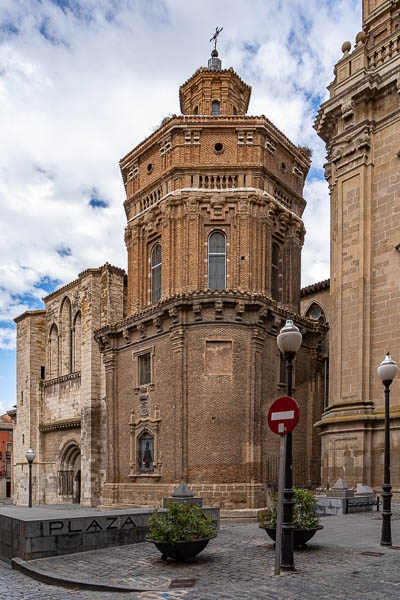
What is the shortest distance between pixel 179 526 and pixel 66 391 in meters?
30.1

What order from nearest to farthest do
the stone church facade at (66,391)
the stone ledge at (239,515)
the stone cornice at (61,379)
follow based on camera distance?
the stone ledge at (239,515) < the stone church facade at (66,391) < the stone cornice at (61,379)

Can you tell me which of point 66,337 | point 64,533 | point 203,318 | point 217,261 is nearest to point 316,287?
point 217,261

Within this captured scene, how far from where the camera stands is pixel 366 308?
20594 mm

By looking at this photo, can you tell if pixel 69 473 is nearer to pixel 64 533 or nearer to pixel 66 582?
pixel 64 533

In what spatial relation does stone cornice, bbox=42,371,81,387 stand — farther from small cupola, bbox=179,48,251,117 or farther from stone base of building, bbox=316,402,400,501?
stone base of building, bbox=316,402,400,501

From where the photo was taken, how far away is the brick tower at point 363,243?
63.8ft

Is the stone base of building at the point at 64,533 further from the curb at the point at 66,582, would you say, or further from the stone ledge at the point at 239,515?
the stone ledge at the point at 239,515

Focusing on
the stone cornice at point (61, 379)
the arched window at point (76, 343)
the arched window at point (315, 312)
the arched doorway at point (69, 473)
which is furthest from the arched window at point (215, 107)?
the arched doorway at point (69, 473)

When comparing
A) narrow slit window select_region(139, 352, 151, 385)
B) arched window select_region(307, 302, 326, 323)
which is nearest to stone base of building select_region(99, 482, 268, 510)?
narrow slit window select_region(139, 352, 151, 385)

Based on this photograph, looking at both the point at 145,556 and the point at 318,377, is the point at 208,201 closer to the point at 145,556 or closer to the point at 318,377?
the point at 318,377

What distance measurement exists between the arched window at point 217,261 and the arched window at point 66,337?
15351 mm

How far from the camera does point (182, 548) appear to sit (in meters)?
10.3

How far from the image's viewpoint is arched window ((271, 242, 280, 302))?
99.7 ft

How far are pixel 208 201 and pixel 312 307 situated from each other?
11.8m
